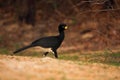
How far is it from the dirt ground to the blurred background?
23.5ft

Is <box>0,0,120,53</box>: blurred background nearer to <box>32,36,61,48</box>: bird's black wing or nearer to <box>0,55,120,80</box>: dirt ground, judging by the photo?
<box>32,36,61,48</box>: bird's black wing

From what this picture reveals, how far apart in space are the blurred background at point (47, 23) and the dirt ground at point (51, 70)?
23.5 ft

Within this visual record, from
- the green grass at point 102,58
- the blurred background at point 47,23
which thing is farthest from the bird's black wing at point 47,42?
the blurred background at point 47,23

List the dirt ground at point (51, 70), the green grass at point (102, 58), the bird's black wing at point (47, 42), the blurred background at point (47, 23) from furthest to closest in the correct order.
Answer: the blurred background at point (47, 23)
the green grass at point (102, 58)
the bird's black wing at point (47, 42)
the dirt ground at point (51, 70)

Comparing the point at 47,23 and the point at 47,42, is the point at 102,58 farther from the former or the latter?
the point at 47,23

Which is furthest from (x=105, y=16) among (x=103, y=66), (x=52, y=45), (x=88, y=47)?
(x=103, y=66)

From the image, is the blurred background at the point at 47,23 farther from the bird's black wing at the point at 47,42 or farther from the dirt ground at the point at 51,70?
the dirt ground at the point at 51,70

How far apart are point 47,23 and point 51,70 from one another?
1373 centimetres

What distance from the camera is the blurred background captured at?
2042cm

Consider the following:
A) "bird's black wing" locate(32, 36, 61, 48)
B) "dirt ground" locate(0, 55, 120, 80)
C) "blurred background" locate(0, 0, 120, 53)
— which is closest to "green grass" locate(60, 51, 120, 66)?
"bird's black wing" locate(32, 36, 61, 48)

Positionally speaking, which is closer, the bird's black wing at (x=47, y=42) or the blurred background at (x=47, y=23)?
the bird's black wing at (x=47, y=42)

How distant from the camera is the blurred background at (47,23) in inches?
804

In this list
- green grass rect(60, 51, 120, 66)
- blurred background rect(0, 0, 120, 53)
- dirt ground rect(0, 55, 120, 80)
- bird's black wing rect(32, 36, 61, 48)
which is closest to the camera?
dirt ground rect(0, 55, 120, 80)

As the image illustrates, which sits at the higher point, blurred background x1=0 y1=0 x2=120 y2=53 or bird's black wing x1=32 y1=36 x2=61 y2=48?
bird's black wing x1=32 y1=36 x2=61 y2=48
